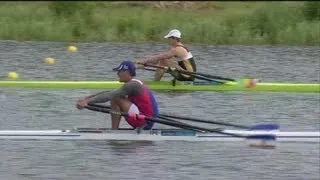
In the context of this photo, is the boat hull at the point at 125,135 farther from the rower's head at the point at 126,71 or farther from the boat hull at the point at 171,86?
the boat hull at the point at 171,86

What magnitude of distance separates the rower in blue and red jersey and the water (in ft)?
1.20

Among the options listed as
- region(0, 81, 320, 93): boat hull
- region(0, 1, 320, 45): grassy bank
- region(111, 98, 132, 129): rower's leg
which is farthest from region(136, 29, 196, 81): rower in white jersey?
region(0, 1, 320, 45): grassy bank

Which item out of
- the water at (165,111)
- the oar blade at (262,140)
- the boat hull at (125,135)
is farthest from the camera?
the boat hull at (125,135)

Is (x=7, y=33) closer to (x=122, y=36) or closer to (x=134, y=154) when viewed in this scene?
(x=122, y=36)

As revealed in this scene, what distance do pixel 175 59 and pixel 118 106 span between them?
4.37 meters

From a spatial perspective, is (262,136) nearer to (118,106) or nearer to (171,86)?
(118,106)

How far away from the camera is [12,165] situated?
10.1 m

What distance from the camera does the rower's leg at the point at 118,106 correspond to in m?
10.9

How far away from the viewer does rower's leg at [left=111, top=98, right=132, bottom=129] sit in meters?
10.9

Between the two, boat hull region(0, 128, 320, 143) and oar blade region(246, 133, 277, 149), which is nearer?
oar blade region(246, 133, 277, 149)

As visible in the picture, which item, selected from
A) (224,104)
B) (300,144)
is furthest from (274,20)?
(300,144)

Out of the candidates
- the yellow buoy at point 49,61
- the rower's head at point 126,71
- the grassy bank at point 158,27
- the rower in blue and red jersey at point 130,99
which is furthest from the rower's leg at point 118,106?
the grassy bank at point 158,27

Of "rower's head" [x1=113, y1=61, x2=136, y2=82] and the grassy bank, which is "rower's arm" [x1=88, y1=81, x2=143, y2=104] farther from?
the grassy bank

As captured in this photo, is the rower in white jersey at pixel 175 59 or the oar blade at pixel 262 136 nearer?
the oar blade at pixel 262 136
